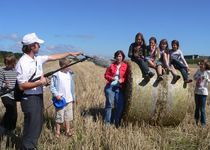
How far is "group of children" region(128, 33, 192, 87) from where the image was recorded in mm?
8742

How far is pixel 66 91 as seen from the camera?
797 cm

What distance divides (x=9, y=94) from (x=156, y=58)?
3.18 metres

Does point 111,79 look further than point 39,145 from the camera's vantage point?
Yes

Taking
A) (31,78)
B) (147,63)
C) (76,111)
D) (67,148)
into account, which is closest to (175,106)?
(147,63)

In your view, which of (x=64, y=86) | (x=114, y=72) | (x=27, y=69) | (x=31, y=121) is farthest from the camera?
(x=114, y=72)

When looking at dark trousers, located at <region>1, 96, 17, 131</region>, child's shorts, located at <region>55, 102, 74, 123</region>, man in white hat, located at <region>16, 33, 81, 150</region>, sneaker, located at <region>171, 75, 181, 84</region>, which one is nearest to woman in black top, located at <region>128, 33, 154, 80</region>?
sneaker, located at <region>171, 75, 181, 84</region>

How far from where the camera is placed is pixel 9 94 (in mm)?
8406

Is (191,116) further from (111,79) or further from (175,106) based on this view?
(111,79)

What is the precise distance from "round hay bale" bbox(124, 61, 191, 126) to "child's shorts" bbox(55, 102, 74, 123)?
4.29 feet

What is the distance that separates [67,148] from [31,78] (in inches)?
48.8

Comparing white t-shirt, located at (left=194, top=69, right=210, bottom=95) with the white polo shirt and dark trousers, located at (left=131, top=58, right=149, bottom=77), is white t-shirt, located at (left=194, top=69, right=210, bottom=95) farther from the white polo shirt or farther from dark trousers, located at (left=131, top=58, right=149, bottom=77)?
the white polo shirt

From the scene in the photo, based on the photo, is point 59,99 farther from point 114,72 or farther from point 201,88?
point 201,88

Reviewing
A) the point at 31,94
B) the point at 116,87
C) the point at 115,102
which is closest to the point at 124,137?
the point at 31,94

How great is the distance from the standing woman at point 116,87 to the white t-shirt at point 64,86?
1.08 metres
